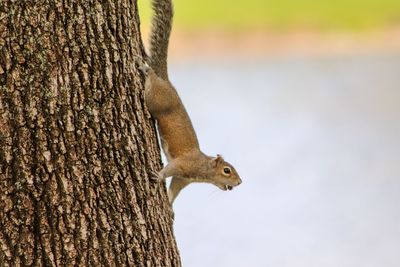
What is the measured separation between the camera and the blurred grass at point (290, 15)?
13703 mm

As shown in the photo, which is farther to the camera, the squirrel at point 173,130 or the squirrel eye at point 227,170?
the squirrel eye at point 227,170

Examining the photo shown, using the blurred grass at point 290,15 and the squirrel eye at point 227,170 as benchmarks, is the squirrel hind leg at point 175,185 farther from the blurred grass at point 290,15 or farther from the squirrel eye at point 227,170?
the blurred grass at point 290,15

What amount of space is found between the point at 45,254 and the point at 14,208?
0.17 m

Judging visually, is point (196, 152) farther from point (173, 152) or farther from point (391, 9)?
point (391, 9)

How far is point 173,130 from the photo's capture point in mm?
3562

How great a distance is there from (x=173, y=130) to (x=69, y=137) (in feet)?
2.66

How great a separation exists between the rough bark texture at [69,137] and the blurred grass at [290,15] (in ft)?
33.9

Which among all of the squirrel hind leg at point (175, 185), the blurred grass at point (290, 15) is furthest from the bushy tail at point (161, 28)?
the blurred grass at point (290, 15)

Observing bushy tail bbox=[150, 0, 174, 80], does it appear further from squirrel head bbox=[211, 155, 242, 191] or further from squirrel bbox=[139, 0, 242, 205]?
squirrel head bbox=[211, 155, 242, 191]

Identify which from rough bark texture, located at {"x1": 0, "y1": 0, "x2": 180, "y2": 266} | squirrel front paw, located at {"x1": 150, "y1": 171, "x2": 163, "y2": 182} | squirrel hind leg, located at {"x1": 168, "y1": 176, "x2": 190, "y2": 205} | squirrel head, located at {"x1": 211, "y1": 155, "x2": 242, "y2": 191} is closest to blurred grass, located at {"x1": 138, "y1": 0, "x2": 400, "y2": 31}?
squirrel head, located at {"x1": 211, "y1": 155, "x2": 242, "y2": 191}

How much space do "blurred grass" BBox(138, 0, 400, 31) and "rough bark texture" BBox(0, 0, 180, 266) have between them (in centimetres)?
1034

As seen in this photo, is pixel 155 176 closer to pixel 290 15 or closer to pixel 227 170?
pixel 227 170

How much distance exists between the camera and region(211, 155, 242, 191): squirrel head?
3.88 metres

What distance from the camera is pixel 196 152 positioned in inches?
148
